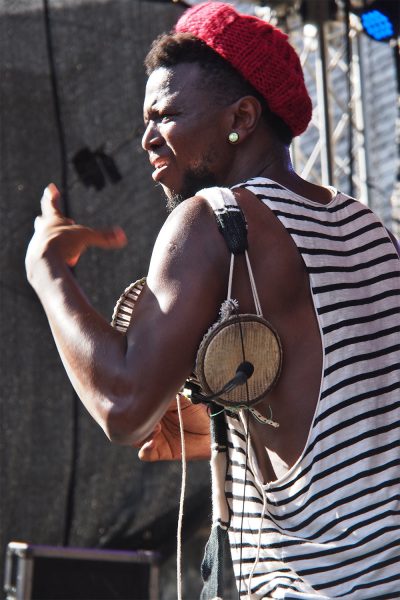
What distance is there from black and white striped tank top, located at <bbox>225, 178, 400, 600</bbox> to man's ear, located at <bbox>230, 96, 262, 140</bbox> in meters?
0.20

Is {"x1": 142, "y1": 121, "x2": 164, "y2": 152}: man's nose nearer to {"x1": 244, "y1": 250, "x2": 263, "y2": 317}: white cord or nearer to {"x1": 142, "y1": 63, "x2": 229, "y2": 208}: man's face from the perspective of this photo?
{"x1": 142, "y1": 63, "x2": 229, "y2": 208}: man's face

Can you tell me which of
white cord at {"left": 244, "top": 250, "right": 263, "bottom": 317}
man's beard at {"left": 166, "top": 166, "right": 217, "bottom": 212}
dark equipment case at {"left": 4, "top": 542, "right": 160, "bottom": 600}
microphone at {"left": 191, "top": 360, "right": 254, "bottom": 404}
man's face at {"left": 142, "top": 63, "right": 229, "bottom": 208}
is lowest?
dark equipment case at {"left": 4, "top": 542, "right": 160, "bottom": 600}

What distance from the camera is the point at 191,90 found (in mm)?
2150

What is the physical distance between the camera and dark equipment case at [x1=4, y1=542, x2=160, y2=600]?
3904mm

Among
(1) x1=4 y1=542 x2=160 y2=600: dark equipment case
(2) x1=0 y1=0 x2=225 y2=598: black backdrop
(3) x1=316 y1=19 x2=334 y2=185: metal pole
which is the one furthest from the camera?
(3) x1=316 y1=19 x2=334 y2=185: metal pole

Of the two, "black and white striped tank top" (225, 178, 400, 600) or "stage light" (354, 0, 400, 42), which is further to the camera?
"stage light" (354, 0, 400, 42)

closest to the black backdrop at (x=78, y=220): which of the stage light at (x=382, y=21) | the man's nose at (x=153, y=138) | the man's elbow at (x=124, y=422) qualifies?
the stage light at (x=382, y=21)

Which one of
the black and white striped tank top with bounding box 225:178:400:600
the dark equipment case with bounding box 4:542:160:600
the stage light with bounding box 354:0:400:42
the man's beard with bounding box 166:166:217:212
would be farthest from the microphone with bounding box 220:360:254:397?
the stage light with bounding box 354:0:400:42

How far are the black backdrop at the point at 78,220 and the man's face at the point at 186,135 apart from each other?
2125 millimetres

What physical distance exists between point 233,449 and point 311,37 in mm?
4609

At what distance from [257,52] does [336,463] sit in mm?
911

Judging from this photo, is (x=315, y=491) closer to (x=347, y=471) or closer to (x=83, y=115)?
(x=347, y=471)

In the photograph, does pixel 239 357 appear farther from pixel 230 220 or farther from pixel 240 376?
pixel 230 220

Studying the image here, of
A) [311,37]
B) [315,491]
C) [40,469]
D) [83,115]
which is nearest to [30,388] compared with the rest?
[40,469]
